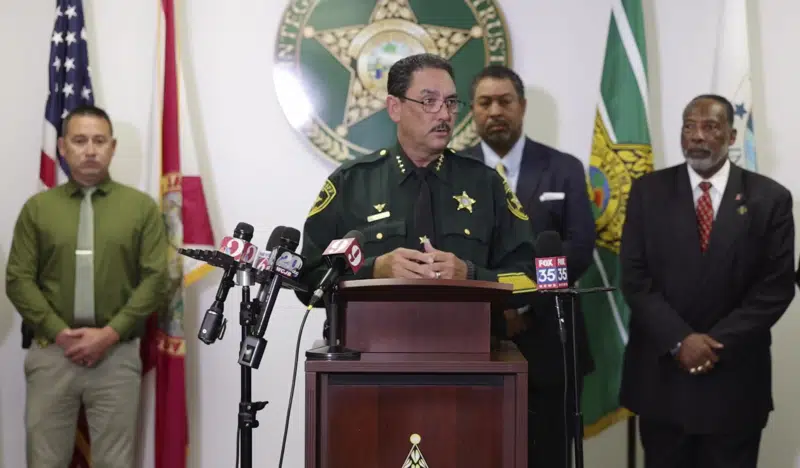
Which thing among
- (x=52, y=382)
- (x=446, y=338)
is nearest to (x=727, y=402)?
(x=446, y=338)

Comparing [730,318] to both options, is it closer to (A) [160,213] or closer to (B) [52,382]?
(A) [160,213]

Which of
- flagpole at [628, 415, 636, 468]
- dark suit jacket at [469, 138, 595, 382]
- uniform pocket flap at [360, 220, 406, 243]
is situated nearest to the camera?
uniform pocket flap at [360, 220, 406, 243]

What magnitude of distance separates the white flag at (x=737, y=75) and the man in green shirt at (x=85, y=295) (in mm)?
2628

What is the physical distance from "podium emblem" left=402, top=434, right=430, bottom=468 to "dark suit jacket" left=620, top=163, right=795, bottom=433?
1750 mm

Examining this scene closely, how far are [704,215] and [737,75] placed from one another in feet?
2.72

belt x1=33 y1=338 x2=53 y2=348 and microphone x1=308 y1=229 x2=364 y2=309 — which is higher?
microphone x1=308 y1=229 x2=364 y2=309

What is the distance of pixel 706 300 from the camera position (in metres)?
3.69

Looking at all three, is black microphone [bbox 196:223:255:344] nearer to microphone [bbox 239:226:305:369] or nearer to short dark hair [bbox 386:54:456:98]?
microphone [bbox 239:226:305:369]

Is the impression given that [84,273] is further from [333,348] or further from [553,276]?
[553,276]

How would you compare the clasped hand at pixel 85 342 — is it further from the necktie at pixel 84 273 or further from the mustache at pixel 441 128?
the mustache at pixel 441 128

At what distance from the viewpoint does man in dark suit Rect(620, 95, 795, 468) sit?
362 cm

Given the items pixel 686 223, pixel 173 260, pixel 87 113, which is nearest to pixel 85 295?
pixel 173 260

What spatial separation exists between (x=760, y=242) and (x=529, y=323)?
97cm

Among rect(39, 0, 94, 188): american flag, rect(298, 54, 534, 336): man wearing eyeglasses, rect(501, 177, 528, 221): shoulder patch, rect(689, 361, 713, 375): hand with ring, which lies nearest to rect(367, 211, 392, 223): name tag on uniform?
rect(298, 54, 534, 336): man wearing eyeglasses
